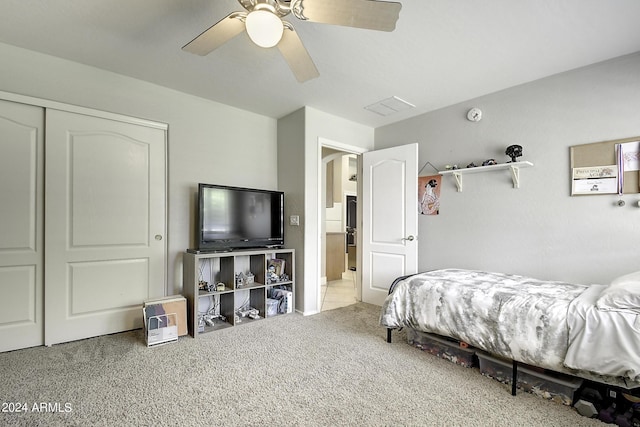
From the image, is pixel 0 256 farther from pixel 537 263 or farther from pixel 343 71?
pixel 537 263

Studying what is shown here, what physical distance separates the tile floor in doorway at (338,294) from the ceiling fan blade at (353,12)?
120 inches

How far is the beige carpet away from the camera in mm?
1598

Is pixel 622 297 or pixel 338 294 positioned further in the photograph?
pixel 338 294

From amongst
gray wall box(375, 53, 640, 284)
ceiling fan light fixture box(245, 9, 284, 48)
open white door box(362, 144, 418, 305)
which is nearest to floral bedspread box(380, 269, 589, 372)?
gray wall box(375, 53, 640, 284)

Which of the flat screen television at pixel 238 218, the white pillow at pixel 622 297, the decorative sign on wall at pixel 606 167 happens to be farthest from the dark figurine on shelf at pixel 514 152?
the flat screen television at pixel 238 218

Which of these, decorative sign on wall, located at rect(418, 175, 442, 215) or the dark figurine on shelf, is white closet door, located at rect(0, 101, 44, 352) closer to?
decorative sign on wall, located at rect(418, 175, 442, 215)

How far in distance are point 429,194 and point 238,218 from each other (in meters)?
2.27

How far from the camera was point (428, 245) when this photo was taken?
11.7 ft

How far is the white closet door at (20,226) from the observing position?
2.30 m

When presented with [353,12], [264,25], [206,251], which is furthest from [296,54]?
[206,251]

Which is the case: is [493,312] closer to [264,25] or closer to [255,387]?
[255,387]

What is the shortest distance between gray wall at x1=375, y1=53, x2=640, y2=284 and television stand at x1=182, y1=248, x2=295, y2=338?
5.67 ft

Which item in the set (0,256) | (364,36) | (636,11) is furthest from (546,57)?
(0,256)

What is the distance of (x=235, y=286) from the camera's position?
10.1ft
